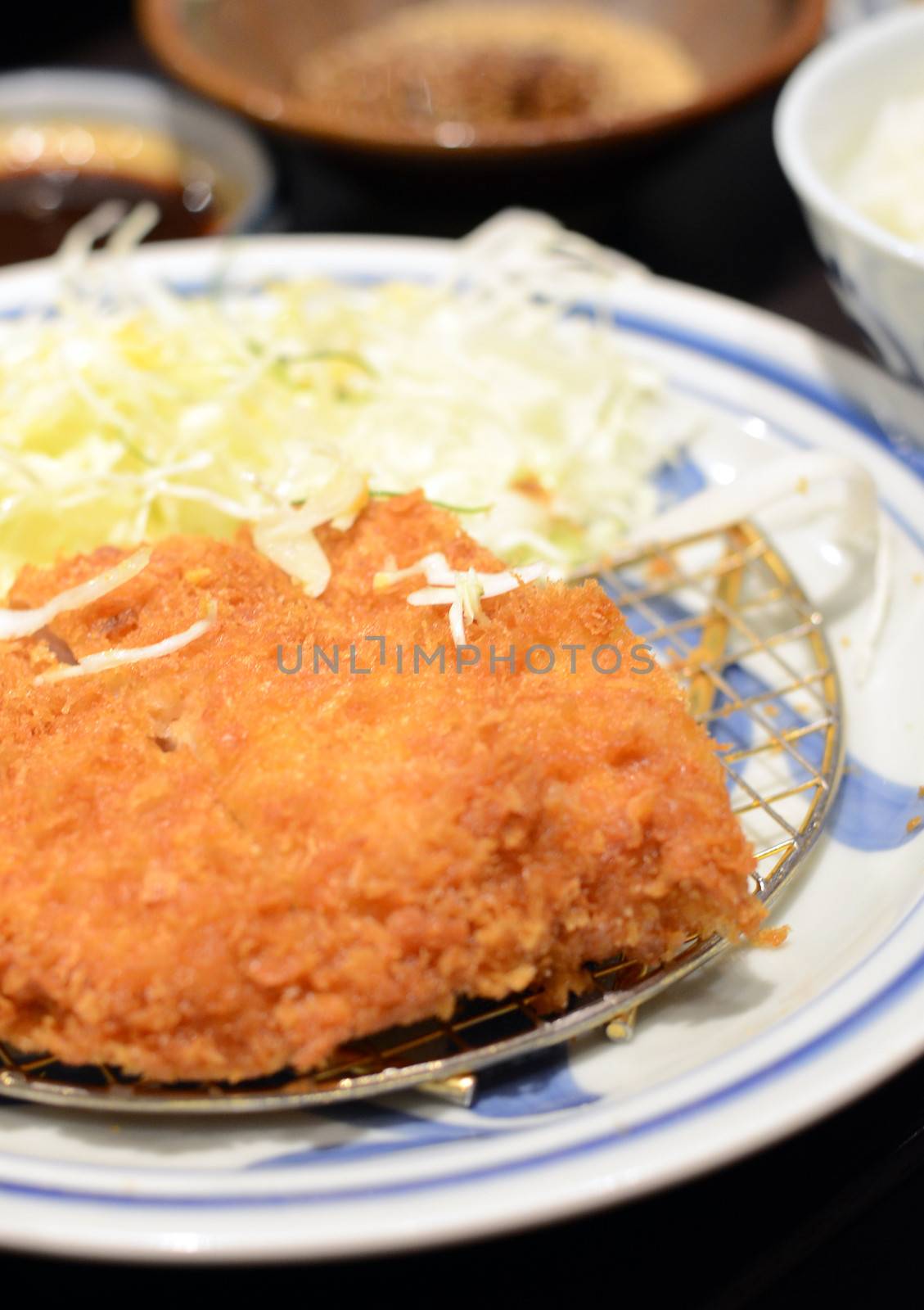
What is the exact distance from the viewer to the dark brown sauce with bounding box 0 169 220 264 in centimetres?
423

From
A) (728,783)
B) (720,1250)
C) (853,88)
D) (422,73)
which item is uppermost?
(853,88)

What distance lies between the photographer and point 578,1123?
1499 mm

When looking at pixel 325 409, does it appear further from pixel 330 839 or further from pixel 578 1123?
pixel 578 1123

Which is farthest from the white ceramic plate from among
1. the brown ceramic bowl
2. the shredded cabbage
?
the brown ceramic bowl

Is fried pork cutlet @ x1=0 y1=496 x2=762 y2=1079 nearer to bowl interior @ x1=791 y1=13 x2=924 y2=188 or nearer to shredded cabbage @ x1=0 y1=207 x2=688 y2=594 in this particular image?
shredded cabbage @ x1=0 y1=207 x2=688 y2=594

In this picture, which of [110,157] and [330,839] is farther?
[110,157]

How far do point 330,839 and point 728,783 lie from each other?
0.85 metres

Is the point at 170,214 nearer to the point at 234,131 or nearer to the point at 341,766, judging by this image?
the point at 234,131

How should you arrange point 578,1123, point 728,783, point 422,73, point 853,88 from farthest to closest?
point 422,73, point 853,88, point 728,783, point 578,1123

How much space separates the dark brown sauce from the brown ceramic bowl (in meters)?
0.48

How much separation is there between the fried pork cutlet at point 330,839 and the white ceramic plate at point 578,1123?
0.13 m

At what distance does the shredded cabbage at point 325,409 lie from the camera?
2.45 metres

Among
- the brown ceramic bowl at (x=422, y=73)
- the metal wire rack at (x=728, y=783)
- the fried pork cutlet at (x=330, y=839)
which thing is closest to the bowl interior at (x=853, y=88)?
the brown ceramic bowl at (x=422, y=73)

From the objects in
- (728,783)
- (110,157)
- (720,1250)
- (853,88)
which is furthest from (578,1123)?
(110,157)
